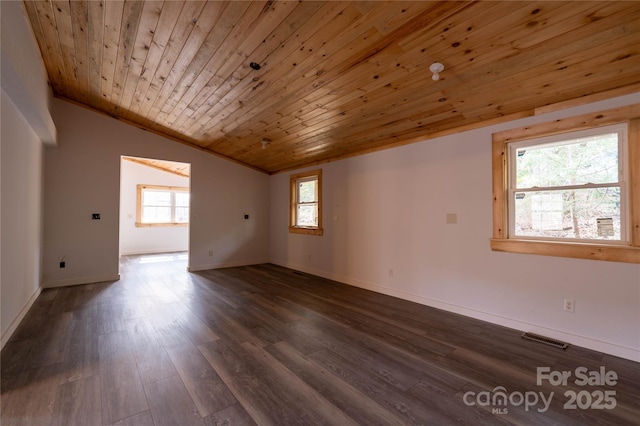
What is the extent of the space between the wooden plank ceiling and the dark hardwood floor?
2321 millimetres

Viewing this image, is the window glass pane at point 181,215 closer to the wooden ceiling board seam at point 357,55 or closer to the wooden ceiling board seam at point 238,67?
the wooden ceiling board seam at point 238,67

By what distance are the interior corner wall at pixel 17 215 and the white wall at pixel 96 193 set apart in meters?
0.66

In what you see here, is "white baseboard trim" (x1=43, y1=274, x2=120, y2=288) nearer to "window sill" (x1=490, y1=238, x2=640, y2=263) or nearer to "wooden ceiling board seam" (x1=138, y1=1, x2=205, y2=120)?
"wooden ceiling board seam" (x1=138, y1=1, x2=205, y2=120)

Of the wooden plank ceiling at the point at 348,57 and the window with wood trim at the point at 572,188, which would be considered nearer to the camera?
the wooden plank ceiling at the point at 348,57

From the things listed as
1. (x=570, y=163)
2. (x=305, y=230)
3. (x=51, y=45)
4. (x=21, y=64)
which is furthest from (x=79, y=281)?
(x=570, y=163)

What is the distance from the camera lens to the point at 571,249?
2584mm

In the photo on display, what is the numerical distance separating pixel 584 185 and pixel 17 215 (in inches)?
219

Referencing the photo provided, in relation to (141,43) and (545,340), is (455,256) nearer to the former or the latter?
(545,340)

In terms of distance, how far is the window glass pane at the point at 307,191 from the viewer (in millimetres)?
5738

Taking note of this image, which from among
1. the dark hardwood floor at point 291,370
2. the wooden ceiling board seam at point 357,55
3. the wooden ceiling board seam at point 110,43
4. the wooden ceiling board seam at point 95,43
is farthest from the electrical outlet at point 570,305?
the wooden ceiling board seam at point 95,43

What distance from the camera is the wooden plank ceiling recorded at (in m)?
1.87

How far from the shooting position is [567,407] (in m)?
1.74

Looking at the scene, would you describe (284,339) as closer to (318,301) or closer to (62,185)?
(318,301)

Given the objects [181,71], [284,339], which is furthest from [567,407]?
[181,71]
